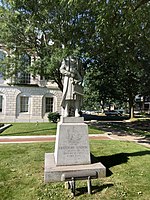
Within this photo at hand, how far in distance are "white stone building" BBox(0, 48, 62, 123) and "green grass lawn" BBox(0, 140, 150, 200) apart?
17.7 meters

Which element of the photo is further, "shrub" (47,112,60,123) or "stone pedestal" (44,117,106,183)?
"shrub" (47,112,60,123)

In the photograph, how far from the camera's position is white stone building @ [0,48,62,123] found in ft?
84.6

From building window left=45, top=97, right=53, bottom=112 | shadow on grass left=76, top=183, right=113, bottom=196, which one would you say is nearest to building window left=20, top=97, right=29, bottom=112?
building window left=45, top=97, right=53, bottom=112

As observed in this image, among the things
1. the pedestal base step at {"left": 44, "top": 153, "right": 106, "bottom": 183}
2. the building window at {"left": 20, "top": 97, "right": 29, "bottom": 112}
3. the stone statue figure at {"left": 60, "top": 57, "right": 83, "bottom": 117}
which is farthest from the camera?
the building window at {"left": 20, "top": 97, "right": 29, "bottom": 112}

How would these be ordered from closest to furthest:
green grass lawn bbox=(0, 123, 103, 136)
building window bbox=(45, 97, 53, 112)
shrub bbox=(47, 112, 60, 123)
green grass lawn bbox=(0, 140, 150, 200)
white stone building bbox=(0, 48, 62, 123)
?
green grass lawn bbox=(0, 140, 150, 200) → green grass lawn bbox=(0, 123, 103, 136) → shrub bbox=(47, 112, 60, 123) → white stone building bbox=(0, 48, 62, 123) → building window bbox=(45, 97, 53, 112)

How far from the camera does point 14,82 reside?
26078mm

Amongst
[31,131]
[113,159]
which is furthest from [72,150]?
[31,131]

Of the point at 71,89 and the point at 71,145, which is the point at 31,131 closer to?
the point at 71,89

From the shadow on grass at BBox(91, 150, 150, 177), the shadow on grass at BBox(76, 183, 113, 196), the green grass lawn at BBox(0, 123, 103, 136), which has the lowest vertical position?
the shadow on grass at BBox(76, 183, 113, 196)

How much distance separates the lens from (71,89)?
7391 millimetres

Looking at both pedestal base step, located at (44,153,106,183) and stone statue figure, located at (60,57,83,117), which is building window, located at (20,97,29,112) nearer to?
stone statue figure, located at (60,57,83,117)

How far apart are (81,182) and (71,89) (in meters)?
3.03

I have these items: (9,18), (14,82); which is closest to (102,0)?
(9,18)

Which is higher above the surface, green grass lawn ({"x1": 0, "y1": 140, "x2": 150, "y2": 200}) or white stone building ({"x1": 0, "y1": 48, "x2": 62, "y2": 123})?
white stone building ({"x1": 0, "y1": 48, "x2": 62, "y2": 123})
